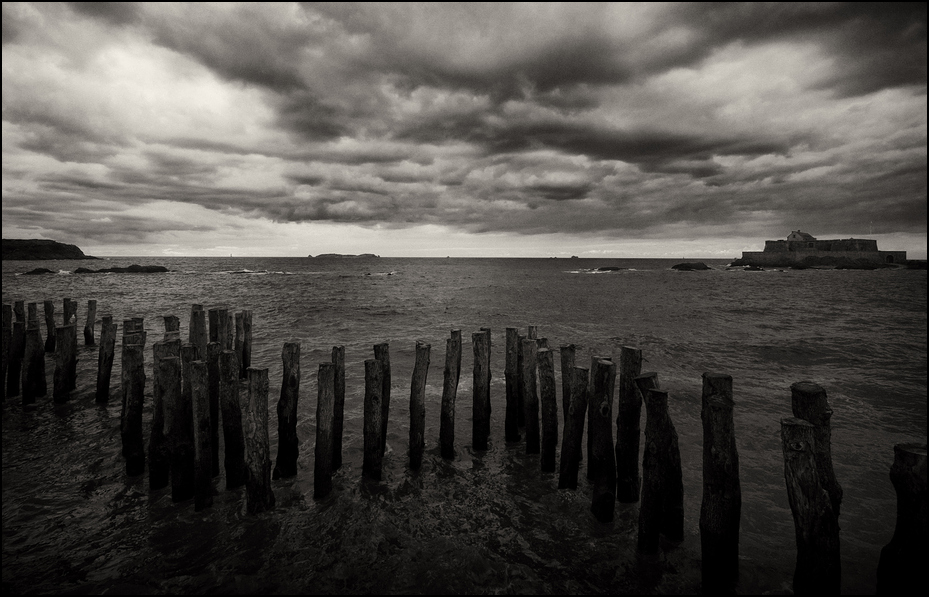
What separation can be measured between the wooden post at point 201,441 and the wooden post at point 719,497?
20.3 feet

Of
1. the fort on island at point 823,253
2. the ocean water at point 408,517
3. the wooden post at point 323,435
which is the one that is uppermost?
the fort on island at point 823,253

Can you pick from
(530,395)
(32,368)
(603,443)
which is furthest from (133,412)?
(603,443)

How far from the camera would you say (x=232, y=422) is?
243 inches

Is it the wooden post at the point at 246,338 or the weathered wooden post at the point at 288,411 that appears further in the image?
the wooden post at the point at 246,338

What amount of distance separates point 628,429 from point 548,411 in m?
→ 1.36

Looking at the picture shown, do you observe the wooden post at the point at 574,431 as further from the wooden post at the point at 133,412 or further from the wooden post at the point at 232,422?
the wooden post at the point at 133,412

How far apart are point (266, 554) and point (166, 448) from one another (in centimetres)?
246

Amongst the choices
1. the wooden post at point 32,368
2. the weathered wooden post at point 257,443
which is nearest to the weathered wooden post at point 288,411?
the weathered wooden post at point 257,443

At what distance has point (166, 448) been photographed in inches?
241

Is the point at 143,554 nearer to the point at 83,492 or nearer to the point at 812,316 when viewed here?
the point at 83,492

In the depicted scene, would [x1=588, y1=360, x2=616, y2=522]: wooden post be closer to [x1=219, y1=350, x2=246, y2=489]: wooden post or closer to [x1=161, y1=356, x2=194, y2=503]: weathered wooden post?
[x1=219, y1=350, x2=246, y2=489]: wooden post

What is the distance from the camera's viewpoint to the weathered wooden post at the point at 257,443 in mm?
5551

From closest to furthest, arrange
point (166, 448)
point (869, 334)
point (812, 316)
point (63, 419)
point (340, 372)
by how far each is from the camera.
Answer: point (166, 448) → point (340, 372) → point (63, 419) → point (869, 334) → point (812, 316)

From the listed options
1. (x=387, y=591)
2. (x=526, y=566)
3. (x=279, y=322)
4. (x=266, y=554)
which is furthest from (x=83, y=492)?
(x=279, y=322)
